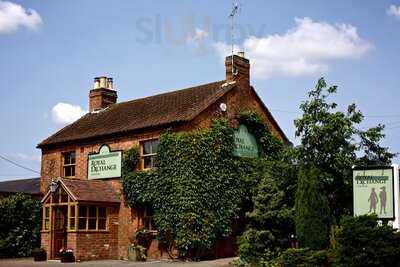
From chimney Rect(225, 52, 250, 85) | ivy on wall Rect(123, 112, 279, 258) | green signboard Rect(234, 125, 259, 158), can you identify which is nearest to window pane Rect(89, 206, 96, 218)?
ivy on wall Rect(123, 112, 279, 258)

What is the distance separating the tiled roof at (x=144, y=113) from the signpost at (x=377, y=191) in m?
8.99

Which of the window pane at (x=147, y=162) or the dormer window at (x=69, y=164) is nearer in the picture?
the window pane at (x=147, y=162)

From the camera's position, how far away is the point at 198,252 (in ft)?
83.4

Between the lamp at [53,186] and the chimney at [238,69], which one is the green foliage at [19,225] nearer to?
the lamp at [53,186]

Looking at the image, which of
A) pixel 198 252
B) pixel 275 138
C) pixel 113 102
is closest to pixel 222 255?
pixel 198 252

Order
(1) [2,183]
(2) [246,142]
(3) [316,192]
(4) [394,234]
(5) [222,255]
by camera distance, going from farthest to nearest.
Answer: (1) [2,183] < (2) [246,142] < (5) [222,255] < (3) [316,192] < (4) [394,234]

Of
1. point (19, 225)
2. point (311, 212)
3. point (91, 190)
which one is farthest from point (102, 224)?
point (311, 212)

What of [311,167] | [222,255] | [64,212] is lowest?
[222,255]

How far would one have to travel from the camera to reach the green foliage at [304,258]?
61.5 feet

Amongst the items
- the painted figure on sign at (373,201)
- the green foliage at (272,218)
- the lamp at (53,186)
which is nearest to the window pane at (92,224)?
the lamp at (53,186)

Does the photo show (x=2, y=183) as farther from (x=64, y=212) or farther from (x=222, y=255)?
(x=222, y=255)

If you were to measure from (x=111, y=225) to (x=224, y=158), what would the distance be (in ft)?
21.5

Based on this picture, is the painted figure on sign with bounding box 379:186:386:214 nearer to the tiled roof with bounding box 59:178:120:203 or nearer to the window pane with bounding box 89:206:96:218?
the tiled roof with bounding box 59:178:120:203

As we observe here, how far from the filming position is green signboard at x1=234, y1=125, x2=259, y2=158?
2852cm
